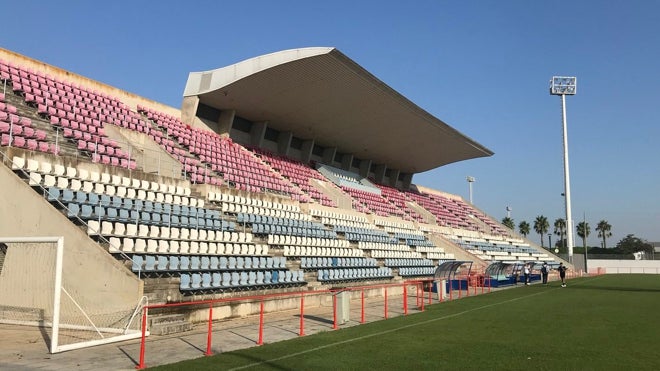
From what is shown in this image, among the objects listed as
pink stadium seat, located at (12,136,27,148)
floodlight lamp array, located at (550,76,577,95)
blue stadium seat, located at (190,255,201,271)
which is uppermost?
floodlight lamp array, located at (550,76,577,95)

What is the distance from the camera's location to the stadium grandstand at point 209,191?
1216 cm

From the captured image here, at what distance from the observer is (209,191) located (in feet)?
67.1

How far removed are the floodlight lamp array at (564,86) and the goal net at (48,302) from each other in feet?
195

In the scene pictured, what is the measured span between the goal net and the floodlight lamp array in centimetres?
5930

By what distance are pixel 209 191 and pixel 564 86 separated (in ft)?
173

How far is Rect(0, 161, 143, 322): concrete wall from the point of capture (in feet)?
38.3

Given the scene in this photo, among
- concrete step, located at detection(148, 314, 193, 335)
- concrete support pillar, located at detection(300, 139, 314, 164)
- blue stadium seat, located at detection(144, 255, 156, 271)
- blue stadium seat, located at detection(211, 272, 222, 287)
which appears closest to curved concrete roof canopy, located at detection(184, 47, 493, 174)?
concrete support pillar, located at detection(300, 139, 314, 164)

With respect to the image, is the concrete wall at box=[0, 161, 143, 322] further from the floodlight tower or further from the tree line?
the tree line

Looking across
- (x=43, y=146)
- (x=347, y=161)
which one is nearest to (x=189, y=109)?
(x=43, y=146)

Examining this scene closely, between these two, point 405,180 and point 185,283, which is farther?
point 405,180

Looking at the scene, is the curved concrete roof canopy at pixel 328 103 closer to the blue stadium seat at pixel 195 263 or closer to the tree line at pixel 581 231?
the blue stadium seat at pixel 195 263

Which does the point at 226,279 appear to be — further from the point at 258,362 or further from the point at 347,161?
the point at 347,161

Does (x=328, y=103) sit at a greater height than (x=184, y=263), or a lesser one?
greater

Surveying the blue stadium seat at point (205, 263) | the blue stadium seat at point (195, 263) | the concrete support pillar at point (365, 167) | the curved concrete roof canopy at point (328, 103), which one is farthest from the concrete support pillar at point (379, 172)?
the blue stadium seat at point (195, 263)
